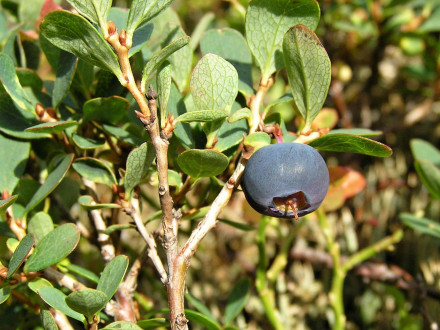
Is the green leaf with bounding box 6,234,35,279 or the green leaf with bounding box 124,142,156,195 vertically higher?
the green leaf with bounding box 124,142,156,195

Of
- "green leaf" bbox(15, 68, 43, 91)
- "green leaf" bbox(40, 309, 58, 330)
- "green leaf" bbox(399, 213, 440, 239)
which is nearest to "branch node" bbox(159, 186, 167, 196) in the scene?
"green leaf" bbox(40, 309, 58, 330)

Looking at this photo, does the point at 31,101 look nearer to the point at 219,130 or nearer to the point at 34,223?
the point at 34,223

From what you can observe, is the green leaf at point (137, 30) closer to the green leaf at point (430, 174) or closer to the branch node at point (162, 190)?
the branch node at point (162, 190)

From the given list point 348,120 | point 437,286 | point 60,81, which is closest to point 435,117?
point 348,120

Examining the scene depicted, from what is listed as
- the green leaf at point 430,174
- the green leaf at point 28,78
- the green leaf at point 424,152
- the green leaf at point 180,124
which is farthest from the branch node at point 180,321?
the green leaf at point 424,152

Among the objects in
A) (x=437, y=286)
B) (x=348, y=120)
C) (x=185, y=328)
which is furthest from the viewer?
(x=348, y=120)

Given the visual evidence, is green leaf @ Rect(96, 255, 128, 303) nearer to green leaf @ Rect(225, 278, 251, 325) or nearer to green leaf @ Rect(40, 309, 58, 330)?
green leaf @ Rect(40, 309, 58, 330)

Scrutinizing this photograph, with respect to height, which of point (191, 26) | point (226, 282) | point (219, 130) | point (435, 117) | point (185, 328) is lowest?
point (226, 282)

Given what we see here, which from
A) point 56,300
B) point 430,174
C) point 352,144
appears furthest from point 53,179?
point 430,174
